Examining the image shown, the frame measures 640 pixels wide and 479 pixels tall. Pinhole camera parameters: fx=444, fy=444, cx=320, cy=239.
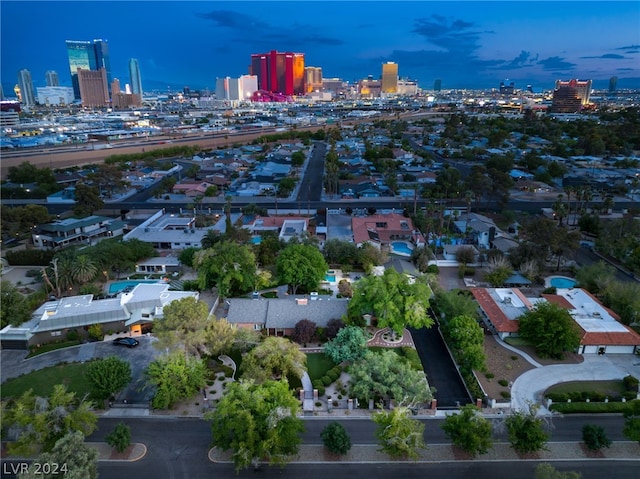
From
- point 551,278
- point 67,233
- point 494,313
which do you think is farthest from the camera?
point 67,233

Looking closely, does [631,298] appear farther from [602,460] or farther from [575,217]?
[575,217]

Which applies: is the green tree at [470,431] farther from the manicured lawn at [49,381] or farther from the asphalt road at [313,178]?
the asphalt road at [313,178]

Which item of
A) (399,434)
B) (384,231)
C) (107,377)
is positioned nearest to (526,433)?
(399,434)

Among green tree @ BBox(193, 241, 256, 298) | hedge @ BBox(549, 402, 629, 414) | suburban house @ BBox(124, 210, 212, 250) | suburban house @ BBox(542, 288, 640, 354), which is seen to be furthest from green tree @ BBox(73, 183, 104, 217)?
hedge @ BBox(549, 402, 629, 414)

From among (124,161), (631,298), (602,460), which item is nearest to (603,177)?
(631,298)

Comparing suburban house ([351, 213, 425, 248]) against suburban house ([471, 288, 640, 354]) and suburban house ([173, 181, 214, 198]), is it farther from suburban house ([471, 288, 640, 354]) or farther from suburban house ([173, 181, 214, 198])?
suburban house ([173, 181, 214, 198])

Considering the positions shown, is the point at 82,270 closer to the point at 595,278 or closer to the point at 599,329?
the point at 599,329
